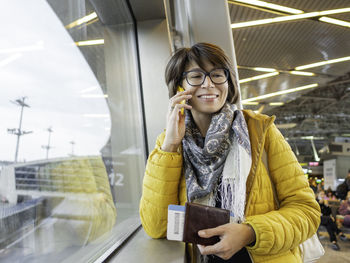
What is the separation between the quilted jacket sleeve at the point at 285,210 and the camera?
107 cm

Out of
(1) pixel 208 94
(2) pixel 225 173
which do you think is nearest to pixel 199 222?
(2) pixel 225 173

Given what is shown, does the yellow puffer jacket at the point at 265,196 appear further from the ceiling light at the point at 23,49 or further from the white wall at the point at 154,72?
the white wall at the point at 154,72

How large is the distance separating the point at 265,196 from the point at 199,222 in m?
0.40

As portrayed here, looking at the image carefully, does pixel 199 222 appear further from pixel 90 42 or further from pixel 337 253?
pixel 337 253

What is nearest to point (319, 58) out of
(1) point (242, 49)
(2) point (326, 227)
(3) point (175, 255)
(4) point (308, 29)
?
(4) point (308, 29)

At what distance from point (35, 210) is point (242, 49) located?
5.72 meters

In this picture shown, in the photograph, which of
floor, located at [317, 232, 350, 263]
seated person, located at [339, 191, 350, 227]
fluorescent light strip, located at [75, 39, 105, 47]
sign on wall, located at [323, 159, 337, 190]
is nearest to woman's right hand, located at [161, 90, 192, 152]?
fluorescent light strip, located at [75, 39, 105, 47]

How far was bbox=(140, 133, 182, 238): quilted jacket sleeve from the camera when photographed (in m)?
1.29

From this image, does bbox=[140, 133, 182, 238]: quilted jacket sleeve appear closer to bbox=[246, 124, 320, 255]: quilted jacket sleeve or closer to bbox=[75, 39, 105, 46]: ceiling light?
bbox=[246, 124, 320, 255]: quilted jacket sleeve

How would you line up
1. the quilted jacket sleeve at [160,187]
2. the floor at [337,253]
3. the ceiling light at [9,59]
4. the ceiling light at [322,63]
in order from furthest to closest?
the ceiling light at [322,63]
the floor at [337,253]
the quilted jacket sleeve at [160,187]
the ceiling light at [9,59]

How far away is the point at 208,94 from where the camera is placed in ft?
4.54

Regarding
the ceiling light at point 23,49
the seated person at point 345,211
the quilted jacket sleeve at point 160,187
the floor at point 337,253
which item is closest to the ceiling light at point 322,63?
the seated person at point 345,211

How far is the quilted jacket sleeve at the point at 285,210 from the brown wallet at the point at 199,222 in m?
0.17

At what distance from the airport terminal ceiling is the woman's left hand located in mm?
3192
